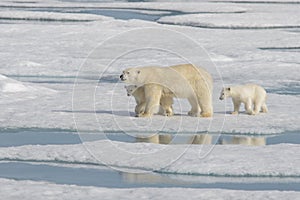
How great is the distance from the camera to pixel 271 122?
8.52 metres

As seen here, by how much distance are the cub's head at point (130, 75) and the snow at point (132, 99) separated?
15.6 inches

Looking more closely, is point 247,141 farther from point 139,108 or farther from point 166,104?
point 139,108

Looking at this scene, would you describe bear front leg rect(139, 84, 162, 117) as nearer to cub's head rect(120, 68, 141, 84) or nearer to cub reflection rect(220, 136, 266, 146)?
cub's head rect(120, 68, 141, 84)

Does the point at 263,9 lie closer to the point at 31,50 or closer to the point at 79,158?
the point at 31,50

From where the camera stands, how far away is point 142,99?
28.5ft

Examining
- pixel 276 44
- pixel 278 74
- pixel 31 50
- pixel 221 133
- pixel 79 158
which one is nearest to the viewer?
pixel 79 158

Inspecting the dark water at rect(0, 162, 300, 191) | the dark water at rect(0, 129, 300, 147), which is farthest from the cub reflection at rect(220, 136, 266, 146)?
the dark water at rect(0, 162, 300, 191)

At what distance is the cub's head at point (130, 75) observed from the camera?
8492mm

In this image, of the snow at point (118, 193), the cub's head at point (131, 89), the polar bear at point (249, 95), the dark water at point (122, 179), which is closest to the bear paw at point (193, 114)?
the polar bear at point (249, 95)

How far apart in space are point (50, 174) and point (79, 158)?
49cm

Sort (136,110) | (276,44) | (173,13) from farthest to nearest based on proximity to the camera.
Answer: (173,13) → (276,44) → (136,110)

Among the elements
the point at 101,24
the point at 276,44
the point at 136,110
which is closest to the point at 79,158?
the point at 136,110

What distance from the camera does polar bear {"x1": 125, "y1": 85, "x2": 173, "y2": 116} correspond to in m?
8.61

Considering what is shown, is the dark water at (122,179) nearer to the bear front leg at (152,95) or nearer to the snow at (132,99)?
the snow at (132,99)
